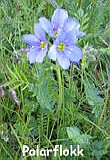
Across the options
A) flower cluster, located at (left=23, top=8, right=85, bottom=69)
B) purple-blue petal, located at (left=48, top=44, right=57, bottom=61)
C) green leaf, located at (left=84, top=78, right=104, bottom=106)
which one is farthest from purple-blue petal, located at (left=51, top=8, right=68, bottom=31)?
green leaf, located at (left=84, top=78, right=104, bottom=106)

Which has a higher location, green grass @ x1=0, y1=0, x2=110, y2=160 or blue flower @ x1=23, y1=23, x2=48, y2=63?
blue flower @ x1=23, y1=23, x2=48, y2=63

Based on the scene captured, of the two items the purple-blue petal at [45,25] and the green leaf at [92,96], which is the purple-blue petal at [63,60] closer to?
the purple-blue petal at [45,25]

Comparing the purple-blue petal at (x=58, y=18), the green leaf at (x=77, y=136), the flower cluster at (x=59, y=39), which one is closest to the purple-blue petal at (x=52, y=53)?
the flower cluster at (x=59, y=39)

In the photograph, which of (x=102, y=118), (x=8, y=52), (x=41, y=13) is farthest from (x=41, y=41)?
(x=41, y=13)

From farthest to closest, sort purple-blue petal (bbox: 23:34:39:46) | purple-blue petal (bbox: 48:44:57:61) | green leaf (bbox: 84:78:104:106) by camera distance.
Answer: green leaf (bbox: 84:78:104:106)
purple-blue petal (bbox: 23:34:39:46)
purple-blue petal (bbox: 48:44:57:61)

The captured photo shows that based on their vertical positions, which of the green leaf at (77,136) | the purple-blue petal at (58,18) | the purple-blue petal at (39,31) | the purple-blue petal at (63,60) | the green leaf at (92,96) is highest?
the purple-blue petal at (58,18)

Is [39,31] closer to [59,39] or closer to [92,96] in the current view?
[59,39]

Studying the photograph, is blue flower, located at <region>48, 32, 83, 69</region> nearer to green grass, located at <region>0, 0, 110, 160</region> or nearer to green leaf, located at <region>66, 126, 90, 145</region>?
green grass, located at <region>0, 0, 110, 160</region>

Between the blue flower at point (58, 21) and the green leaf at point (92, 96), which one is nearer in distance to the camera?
the blue flower at point (58, 21)
